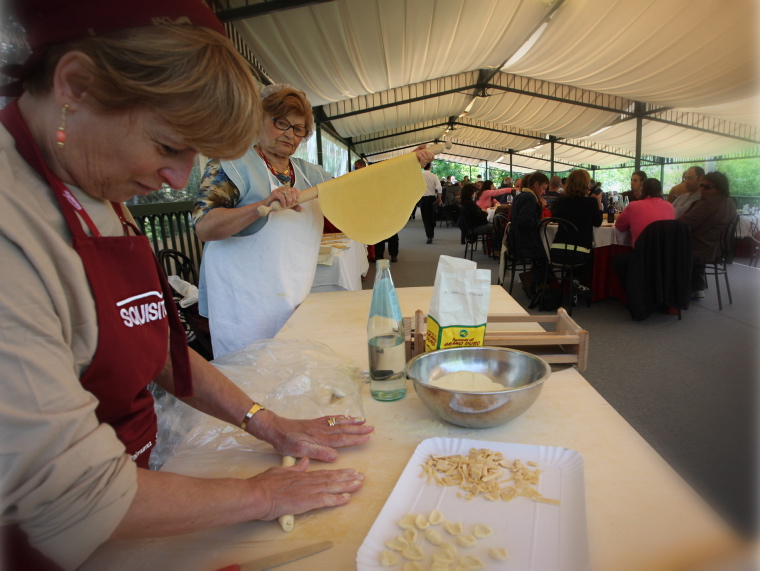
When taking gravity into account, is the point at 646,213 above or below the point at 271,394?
above

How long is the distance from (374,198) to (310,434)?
0.89 m

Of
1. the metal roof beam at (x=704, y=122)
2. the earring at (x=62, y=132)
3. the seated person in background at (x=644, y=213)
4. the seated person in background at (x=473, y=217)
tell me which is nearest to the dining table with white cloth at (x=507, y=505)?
the earring at (x=62, y=132)

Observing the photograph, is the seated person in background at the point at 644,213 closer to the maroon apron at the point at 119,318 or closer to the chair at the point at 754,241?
the chair at the point at 754,241

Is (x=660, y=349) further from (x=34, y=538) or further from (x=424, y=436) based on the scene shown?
(x=34, y=538)

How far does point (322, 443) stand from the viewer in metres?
0.79

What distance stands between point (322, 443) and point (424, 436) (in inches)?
7.2

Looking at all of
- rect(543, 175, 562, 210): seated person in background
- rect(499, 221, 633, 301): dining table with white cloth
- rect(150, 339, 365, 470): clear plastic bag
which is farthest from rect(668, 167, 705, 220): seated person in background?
rect(150, 339, 365, 470): clear plastic bag

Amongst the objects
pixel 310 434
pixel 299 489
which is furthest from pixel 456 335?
pixel 299 489

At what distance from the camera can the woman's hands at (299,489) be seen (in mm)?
611

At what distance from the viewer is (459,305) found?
98 centimetres

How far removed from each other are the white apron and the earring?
1.07 meters

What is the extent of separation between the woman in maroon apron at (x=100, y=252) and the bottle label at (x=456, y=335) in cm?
39

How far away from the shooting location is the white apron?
5.39 ft

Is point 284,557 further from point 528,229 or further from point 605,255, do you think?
point 605,255
